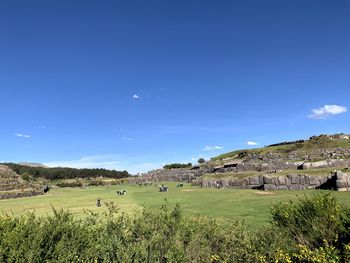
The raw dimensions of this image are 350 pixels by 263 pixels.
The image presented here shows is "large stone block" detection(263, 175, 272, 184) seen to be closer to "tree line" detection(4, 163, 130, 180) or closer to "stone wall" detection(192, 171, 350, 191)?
"stone wall" detection(192, 171, 350, 191)

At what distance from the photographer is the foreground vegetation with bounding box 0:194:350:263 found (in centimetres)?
693

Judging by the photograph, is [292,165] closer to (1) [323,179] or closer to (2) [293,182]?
(2) [293,182]

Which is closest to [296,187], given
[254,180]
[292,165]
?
[254,180]

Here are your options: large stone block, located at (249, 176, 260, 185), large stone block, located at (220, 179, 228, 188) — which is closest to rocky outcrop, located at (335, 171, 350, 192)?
large stone block, located at (249, 176, 260, 185)

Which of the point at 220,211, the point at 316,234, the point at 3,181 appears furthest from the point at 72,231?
the point at 3,181

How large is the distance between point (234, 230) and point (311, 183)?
24673mm

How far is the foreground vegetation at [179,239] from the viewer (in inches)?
273

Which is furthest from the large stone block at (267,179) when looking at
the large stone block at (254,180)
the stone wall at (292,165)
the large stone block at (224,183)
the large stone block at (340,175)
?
the large stone block at (340,175)

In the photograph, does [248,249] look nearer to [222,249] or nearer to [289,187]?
[222,249]

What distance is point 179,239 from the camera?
26.5 ft

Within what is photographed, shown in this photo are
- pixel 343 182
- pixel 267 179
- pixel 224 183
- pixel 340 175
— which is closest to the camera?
pixel 343 182

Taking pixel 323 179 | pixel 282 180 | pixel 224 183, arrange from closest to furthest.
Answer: pixel 323 179 → pixel 282 180 → pixel 224 183

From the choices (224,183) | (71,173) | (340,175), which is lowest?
(224,183)

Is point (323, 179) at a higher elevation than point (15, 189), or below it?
higher
